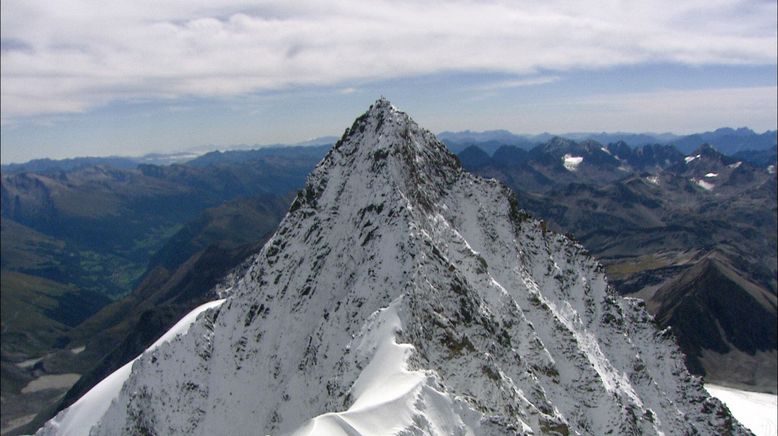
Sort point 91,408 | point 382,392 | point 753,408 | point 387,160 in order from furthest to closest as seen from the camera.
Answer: point 753,408 → point 91,408 → point 387,160 → point 382,392

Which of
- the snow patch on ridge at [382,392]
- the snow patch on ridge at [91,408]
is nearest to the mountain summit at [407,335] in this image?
the snow patch on ridge at [382,392]

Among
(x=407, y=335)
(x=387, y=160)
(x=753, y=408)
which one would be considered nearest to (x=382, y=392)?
(x=407, y=335)

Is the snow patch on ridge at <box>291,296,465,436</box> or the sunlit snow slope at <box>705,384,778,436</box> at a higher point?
the snow patch on ridge at <box>291,296,465,436</box>

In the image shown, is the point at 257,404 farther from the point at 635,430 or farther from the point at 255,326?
the point at 635,430

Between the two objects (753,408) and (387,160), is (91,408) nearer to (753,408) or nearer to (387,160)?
(387,160)

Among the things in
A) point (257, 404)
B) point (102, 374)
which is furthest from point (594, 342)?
point (102, 374)

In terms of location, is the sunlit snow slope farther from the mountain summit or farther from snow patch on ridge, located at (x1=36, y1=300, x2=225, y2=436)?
snow patch on ridge, located at (x1=36, y1=300, x2=225, y2=436)

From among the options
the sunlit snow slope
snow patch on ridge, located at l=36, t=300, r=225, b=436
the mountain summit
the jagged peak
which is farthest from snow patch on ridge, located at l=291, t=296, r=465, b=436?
the sunlit snow slope

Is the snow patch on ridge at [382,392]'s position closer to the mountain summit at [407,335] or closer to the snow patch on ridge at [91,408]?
the mountain summit at [407,335]
